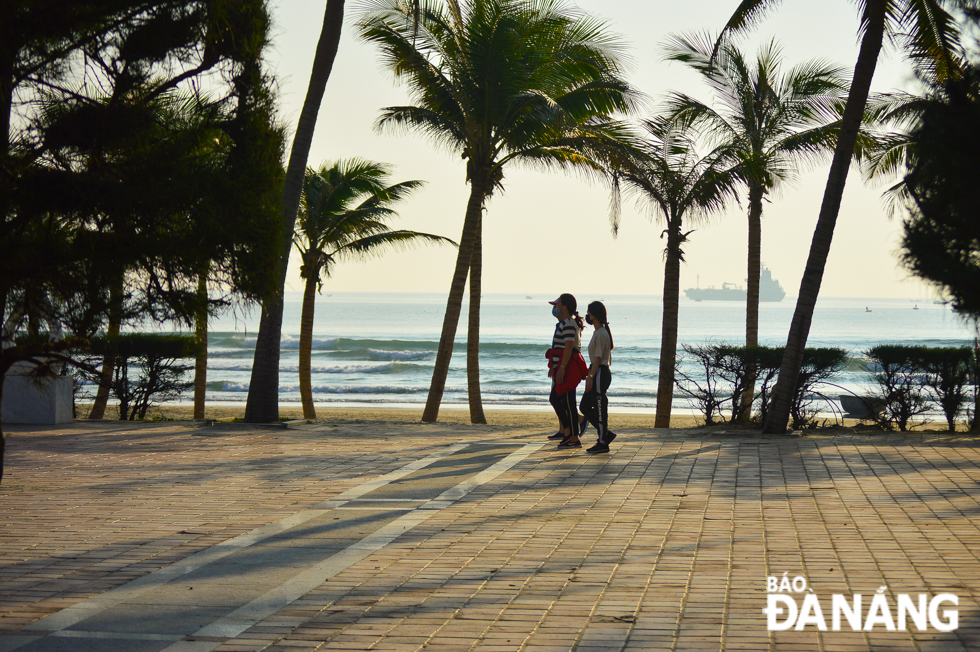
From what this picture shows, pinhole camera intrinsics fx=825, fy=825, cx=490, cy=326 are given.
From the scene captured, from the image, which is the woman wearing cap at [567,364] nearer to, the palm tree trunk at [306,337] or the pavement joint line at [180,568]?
the pavement joint line at [180,568]

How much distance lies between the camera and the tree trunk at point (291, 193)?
12414 millimetres

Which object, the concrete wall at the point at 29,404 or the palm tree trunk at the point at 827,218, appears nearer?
the palm tree trunk at the point at 827,218

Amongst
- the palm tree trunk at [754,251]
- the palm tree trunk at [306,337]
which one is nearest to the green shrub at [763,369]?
the palm tree trunk at [754,251]

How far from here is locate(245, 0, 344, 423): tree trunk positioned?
12.4 metres

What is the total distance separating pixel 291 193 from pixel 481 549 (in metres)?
8.43

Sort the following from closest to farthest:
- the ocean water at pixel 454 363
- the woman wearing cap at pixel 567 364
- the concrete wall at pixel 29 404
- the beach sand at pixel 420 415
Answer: the woman wearing cap at pixel 567 364 < the concrete wall at pixel 29 404 < the beach sand at pixel 420 415 < the ocean water at pixel 454 363

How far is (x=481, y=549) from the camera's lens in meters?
5.21

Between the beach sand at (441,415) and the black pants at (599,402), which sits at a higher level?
the black pants at (599,402)

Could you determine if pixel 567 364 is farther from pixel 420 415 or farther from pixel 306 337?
pixel 420 415

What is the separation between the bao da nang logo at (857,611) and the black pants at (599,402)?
506 centimetres

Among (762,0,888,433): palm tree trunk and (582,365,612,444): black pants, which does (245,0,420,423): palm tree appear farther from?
(762,0,888,433): palm tree trunk

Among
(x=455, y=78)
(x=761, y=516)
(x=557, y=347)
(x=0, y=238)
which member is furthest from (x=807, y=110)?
(x=0, y=238)

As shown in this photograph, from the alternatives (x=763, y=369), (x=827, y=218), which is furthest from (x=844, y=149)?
(x=763, y=369)

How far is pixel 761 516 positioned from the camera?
20.1ft
